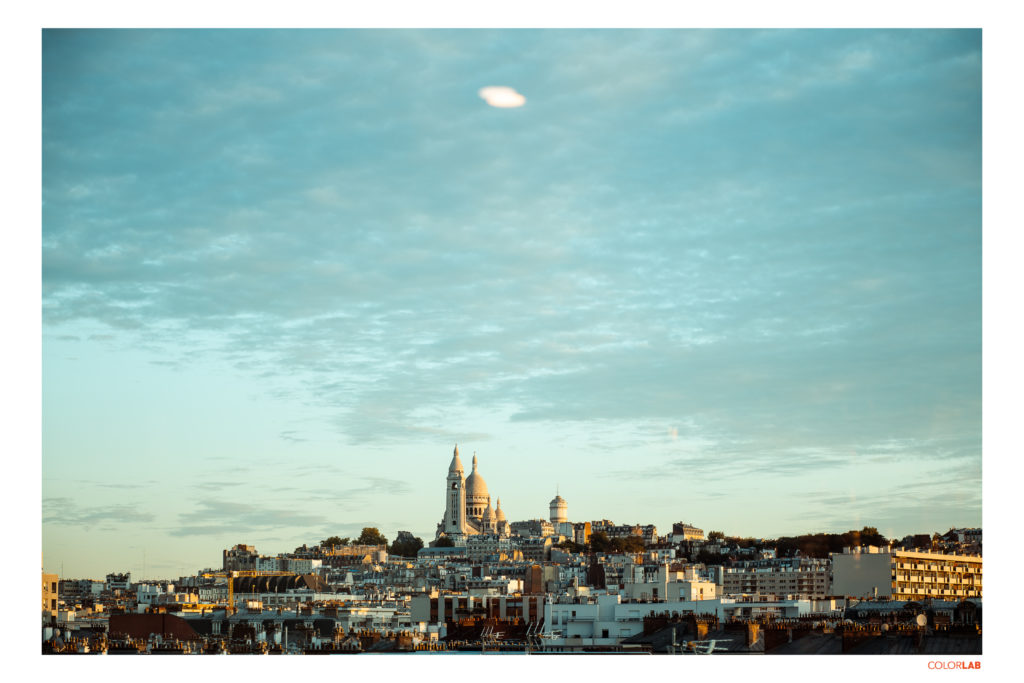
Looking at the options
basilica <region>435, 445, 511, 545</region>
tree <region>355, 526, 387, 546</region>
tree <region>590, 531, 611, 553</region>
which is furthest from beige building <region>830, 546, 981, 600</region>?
basilica <region>435, 445, 511, 545</region>

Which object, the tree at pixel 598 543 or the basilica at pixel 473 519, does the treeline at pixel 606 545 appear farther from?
the basilica at pixel 473 519

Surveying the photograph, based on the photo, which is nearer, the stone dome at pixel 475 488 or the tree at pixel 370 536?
the tree at pixel 370 536

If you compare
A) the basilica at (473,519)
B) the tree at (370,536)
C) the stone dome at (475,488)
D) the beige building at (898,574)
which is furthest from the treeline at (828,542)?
the basilica at (473,519)

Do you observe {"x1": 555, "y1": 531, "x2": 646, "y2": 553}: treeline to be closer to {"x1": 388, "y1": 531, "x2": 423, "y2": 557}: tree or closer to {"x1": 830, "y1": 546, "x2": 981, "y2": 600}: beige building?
{"x1": 388, "y1": 531, "x2": 423, "y2": 557}: tree

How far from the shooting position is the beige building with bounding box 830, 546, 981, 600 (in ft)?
39.2

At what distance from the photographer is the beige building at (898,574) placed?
11949 mm

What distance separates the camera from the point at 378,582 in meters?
30.0

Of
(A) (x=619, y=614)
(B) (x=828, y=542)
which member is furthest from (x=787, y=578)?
(B) (x=828, y=542)

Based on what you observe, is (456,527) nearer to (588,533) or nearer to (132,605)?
(588,533)

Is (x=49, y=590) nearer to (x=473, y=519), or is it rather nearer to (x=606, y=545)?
(x=606, y=545)

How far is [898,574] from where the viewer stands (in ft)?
Result: 48.1

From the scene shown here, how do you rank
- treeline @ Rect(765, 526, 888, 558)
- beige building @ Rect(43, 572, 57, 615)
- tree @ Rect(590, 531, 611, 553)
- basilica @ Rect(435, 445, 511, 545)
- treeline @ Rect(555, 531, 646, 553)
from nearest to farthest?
1. beige building @ Rect(43, 572, 57, 615)
2. treeline @ Rect(765, 526, 888, 558)
3. treeline @ Rect(555, 531, 646, 553)
4. tree @ Rect(590, 531, 611, 553)
5. basilica @ Rect(435, 445, 511, 545)
